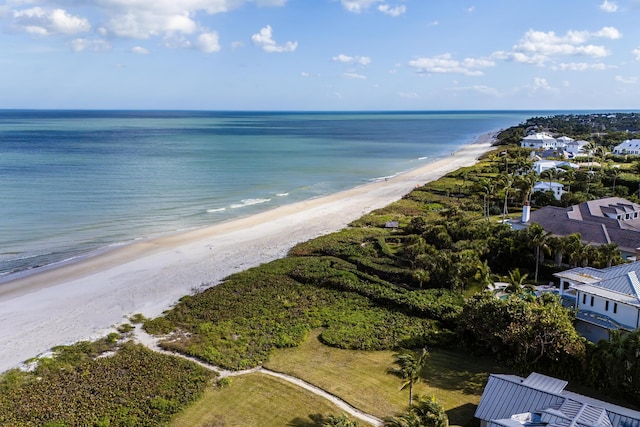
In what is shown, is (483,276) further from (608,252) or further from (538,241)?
(608,252)

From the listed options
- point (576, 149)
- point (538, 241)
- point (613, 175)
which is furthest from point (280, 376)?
point (576, 149)

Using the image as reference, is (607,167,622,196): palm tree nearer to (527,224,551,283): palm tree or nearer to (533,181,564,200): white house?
(533,181,564,200): white house

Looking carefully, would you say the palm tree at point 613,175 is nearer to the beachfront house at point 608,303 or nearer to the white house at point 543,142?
the beachfront house at point 608,303

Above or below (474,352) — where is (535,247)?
above

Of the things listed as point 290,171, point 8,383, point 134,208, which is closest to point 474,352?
point 8,383

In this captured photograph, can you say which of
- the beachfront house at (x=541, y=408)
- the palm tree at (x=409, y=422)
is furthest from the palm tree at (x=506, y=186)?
the palm tree at (x=409, y=422)

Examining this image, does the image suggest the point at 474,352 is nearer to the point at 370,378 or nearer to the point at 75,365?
the point at 370,378
